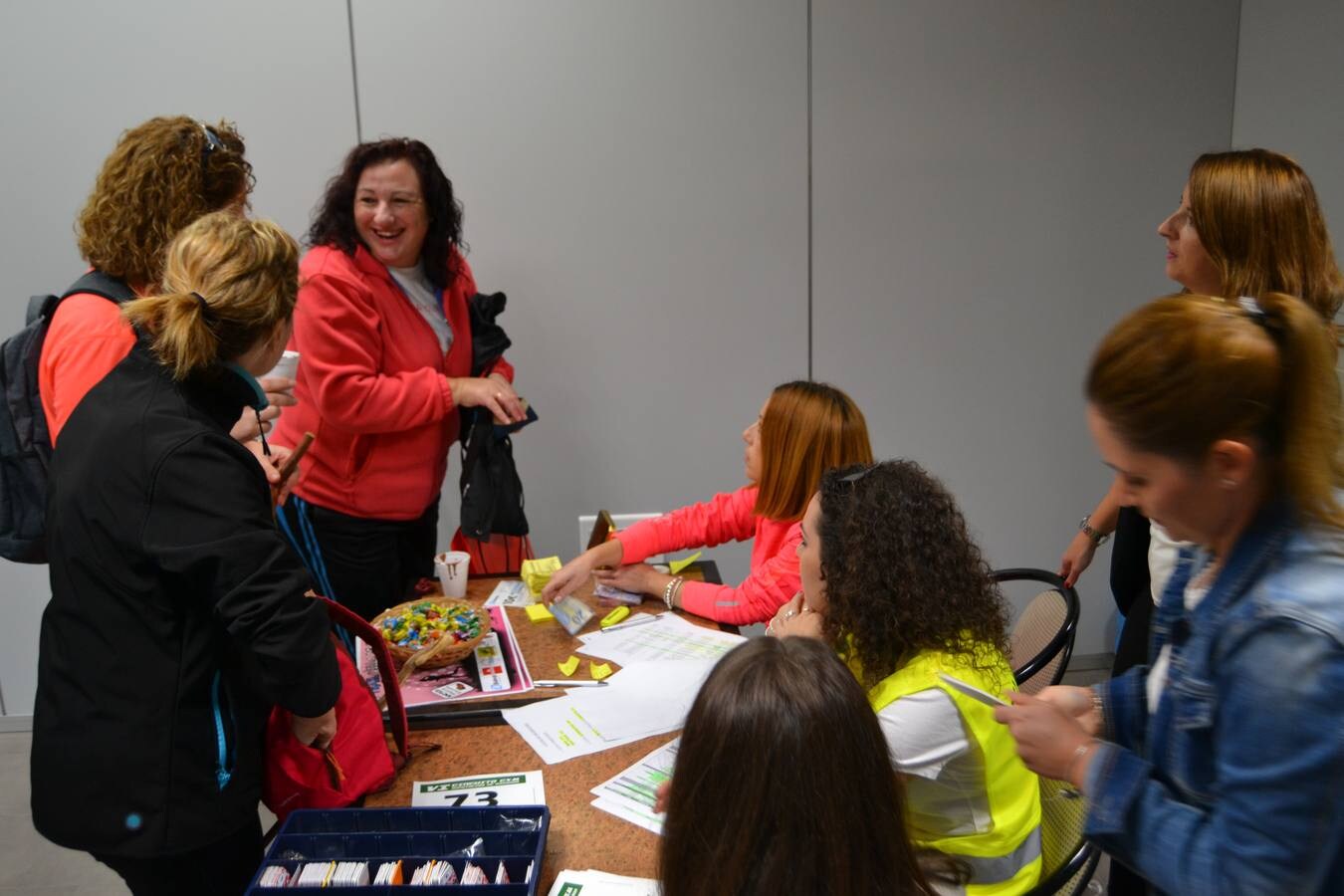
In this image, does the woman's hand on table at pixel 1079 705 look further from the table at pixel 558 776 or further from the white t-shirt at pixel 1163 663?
the table at pixel 558 776

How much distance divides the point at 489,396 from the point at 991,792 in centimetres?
170

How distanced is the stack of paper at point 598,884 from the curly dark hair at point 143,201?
1.28 meters

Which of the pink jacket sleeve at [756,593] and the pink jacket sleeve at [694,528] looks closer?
the pink jacket sleeve at [756,593]

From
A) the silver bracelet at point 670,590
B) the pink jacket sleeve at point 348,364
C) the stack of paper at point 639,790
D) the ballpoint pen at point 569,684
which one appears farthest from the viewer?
the pink jacket sleeve at point 348,364

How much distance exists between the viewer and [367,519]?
2549 millimetres

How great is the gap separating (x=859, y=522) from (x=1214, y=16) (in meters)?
3.16

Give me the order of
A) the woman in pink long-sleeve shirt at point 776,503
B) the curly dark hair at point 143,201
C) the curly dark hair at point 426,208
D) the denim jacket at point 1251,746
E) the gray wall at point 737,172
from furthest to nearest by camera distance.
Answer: the gray wall at point 737,172
the curly dark hair at point 426,208
the woman in pink long-sleeve shirt at point 776,503
the curly dark hair at point 143,201
the denim jacket at point 1251,746

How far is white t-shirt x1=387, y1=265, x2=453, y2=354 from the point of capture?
8.52 ft

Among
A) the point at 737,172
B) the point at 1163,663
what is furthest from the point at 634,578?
the point at 737,172

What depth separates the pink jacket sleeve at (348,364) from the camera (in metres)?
2.40

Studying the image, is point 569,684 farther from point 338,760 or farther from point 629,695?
point 338,760

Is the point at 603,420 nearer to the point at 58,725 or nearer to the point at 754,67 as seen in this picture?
the point at 754,67

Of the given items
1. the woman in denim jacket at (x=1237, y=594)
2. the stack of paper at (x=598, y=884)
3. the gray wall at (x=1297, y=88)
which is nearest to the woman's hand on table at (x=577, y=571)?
the stack of paper at (x=598, y=884)

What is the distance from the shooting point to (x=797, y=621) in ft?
5.35
